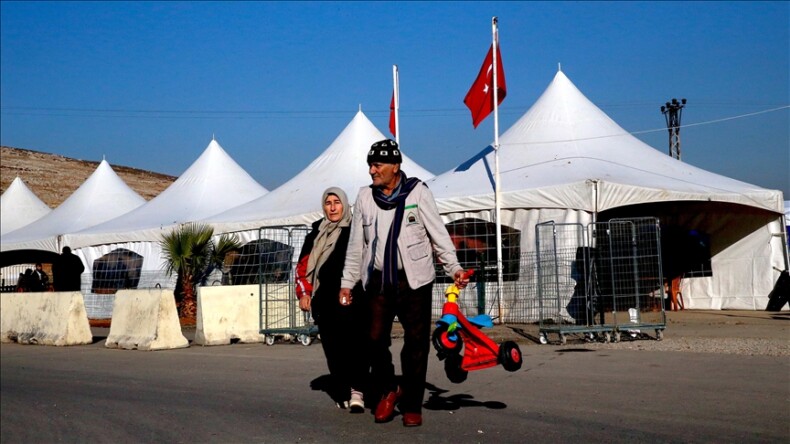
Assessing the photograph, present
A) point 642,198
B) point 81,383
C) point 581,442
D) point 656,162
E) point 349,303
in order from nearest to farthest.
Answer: point 581,442 < point 349,303 < point 81,383 < point 642,198 < point 656,162

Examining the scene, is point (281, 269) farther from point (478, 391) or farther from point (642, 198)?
point (478, 391)

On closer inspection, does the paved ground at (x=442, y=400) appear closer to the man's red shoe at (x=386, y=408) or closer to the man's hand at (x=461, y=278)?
the man's red shoe at (x=386, y=408)

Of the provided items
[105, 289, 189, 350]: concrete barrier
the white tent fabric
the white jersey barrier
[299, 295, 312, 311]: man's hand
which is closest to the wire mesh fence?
the white jersey barrier

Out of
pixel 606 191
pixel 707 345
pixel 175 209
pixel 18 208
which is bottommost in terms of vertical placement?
pixel 707 345

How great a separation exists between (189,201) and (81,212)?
5.10 metres

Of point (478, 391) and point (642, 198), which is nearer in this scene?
point (478, 391)

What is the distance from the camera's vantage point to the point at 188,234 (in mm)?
21297

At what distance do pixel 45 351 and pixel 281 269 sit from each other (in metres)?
3.88

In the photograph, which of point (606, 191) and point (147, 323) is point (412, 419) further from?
point (606, 191)

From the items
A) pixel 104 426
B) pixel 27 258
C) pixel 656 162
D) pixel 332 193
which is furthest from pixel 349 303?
pixel 27 258

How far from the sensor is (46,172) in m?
53.5

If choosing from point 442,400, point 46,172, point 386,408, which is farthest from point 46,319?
point 46,172

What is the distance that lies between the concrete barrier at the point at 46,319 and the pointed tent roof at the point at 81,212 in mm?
9630

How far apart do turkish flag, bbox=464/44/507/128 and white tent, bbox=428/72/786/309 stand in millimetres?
1369
